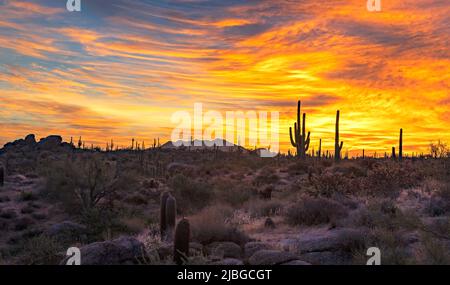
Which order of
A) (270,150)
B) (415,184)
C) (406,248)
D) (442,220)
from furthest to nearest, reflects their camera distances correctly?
(270,150) → (415,184) → (442,220) → (406,248)

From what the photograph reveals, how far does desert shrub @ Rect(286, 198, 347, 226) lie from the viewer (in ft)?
46.9

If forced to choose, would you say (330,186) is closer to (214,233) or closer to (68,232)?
(214,233)

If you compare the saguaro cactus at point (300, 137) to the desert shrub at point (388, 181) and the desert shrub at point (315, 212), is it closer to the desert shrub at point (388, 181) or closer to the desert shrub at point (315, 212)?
the desert shrub at point (388, 181)

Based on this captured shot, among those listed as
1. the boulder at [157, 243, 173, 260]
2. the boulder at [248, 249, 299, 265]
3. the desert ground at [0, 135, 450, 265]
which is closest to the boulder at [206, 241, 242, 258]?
the desert ground at [0, 135, 450, 265]

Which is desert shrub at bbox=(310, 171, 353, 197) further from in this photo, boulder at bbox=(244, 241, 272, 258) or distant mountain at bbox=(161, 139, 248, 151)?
distant mountain at bbox=(161, 139, 248, 151)

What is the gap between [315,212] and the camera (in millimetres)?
14500

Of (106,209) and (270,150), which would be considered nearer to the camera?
(106,209)

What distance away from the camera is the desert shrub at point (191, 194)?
22.3m

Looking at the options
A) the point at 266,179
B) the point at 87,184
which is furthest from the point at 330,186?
the point at 266,179

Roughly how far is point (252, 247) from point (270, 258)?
4.98ft
